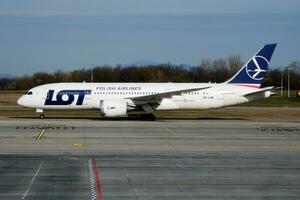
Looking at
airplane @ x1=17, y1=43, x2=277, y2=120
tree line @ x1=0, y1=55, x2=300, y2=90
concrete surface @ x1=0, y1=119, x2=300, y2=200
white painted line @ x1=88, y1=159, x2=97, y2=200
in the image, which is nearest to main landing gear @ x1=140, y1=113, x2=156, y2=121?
airplane @ x1=17, y1=43, x2=277, y2=120

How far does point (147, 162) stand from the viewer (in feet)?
70.3

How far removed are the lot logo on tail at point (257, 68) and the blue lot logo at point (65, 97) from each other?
43.5 feet

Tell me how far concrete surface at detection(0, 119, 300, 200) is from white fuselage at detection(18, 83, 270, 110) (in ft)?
20.4

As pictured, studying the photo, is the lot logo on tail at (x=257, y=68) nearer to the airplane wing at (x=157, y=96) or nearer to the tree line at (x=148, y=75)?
the airplane wing at (x=157, y=96)

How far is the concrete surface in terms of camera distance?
15820 mm

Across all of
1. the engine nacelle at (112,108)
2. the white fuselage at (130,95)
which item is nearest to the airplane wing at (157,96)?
the white fuselage at (130,95)

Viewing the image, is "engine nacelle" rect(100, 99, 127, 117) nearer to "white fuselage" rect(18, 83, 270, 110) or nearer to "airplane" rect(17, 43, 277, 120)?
"airplane" rect(17, 43, 277, 120)

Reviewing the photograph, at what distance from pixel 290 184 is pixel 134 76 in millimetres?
102950

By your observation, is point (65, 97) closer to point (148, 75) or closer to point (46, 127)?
point (46, 127)

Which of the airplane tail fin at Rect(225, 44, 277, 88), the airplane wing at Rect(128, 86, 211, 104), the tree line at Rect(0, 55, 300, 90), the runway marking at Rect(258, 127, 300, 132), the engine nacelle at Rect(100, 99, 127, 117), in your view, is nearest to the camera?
the runway marking at Rect(258, 127, 300, 132)

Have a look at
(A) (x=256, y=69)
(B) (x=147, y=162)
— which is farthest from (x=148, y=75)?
Result: (B) (x=147, y=162)

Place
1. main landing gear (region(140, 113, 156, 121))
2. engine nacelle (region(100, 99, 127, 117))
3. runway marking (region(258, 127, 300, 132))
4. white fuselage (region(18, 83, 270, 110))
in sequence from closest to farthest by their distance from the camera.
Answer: runway marking (region(258, 127, 300, 132)), engine nacelle (region(100, 99, 127, 117)), white fuselage (region(18, 83, 270, 110)), main landing gear (region(140, 113, 156, 121))

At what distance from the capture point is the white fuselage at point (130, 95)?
42406mm

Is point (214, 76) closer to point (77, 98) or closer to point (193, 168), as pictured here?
point (77, 98)
